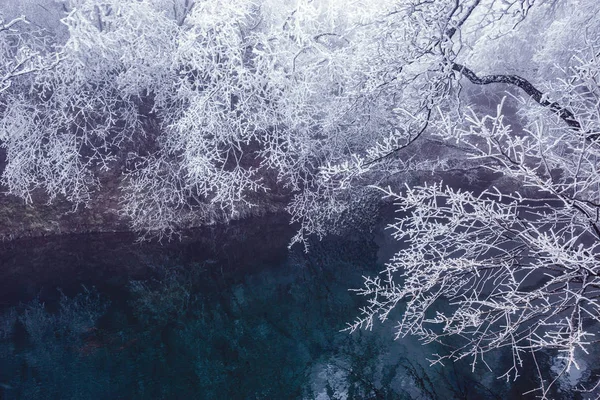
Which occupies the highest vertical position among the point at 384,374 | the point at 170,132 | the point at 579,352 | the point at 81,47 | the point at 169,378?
the point at 81,47

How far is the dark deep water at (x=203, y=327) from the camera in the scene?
7.28m

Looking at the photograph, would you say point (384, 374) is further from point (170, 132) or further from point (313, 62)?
point (170, 132)

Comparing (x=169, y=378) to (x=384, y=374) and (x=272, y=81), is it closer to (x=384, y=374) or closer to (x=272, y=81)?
(x=384, y=374)

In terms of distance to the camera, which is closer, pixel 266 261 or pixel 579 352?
pixel 579 352

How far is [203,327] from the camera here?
942 centimetres

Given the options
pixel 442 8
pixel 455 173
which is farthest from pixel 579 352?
pixel 455 173

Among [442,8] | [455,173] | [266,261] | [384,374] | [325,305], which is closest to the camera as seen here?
[442,8]

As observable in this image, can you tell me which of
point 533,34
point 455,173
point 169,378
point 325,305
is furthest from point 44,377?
point 533,34

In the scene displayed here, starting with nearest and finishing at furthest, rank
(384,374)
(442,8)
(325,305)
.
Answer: (442,8)
(384,374)
(325,305)

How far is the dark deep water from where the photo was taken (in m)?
7.28

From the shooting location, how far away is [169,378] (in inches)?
297

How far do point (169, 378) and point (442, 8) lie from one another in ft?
23.8

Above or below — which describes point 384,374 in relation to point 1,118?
below

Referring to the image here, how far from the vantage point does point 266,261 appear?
12953mm
